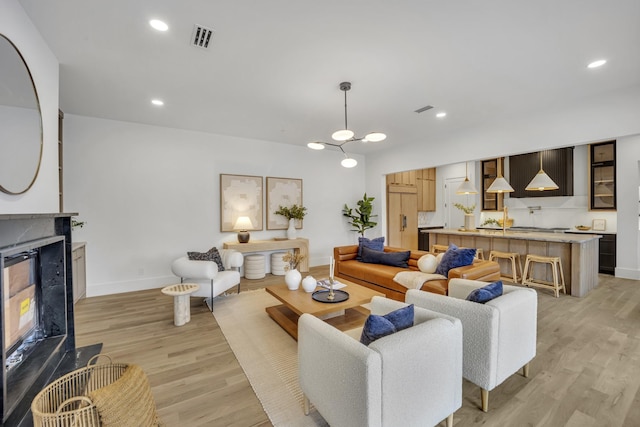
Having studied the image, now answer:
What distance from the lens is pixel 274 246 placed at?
5660 mm

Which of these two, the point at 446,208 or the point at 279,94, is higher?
the point at 279,94

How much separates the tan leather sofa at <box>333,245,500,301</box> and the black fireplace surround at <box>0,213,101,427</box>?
330cm

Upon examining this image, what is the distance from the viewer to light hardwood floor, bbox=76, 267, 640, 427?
6.23 feet

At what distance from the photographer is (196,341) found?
2986 mm

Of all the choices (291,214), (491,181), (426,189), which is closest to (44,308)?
(291,214)

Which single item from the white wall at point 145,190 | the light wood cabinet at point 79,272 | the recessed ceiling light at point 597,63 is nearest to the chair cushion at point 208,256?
the white wall at point 145,190

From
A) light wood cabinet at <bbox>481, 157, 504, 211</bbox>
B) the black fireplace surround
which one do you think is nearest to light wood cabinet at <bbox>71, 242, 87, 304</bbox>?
the black fireplace surround

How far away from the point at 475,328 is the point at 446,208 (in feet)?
24.9

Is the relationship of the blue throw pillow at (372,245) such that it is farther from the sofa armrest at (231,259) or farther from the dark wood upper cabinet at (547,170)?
the dark wood upper cabinet at (547,170)

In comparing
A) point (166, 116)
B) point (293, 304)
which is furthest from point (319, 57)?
point (166, 116)

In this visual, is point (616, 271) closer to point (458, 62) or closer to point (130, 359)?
point (458, 62)

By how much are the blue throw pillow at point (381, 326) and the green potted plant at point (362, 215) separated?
542cm

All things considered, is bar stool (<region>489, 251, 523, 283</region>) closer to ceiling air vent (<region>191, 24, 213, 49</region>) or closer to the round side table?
the round side table

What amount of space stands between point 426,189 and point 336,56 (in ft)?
22.0
